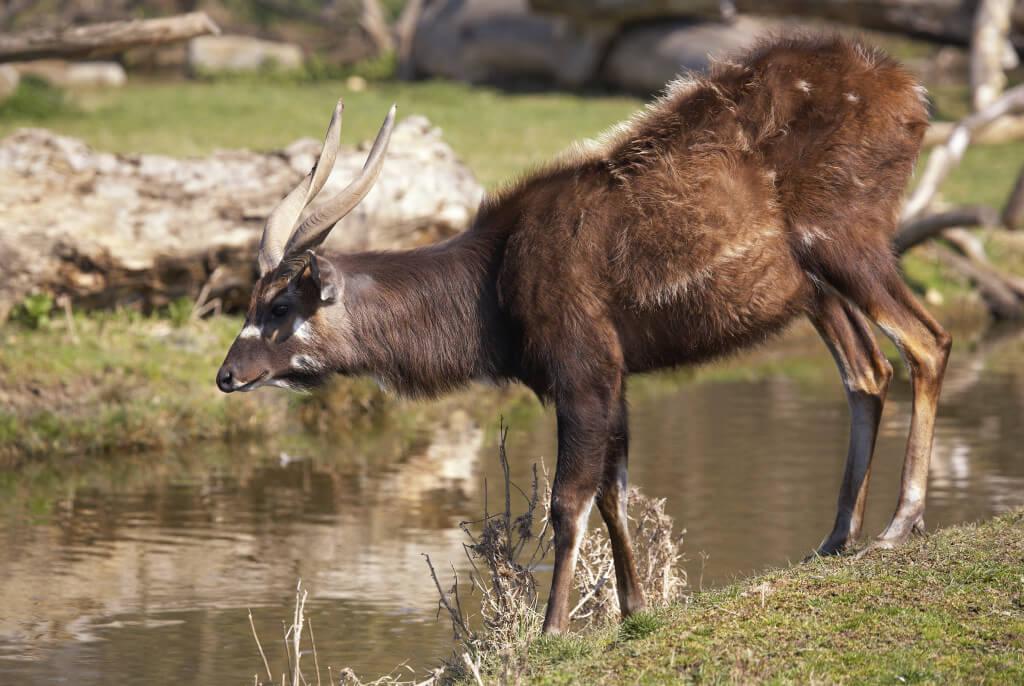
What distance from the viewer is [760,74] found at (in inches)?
278

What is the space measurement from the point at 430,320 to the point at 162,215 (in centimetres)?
566

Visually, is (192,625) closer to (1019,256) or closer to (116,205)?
(116,205)

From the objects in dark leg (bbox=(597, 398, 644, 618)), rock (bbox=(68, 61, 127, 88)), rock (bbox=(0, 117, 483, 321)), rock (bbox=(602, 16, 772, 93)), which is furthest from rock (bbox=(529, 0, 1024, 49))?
dark leg (bbox=(597, 398, 644, 618))

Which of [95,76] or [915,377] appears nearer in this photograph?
[915,377]

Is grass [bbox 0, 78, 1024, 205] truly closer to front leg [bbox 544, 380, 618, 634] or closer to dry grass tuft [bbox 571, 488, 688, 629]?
dry grass tuft [bbox 571, 488, 688, 629]

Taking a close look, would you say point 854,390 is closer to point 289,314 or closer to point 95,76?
point 289,314

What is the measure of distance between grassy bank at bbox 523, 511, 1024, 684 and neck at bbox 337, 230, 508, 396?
1.46 metres

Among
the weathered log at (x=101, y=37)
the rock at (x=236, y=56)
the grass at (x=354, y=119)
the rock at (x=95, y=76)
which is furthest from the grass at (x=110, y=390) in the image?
the rock at (x=236, y=56)

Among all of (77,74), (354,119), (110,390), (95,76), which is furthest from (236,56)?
(110,390)

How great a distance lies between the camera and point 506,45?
25219 mm

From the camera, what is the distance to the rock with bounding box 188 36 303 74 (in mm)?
29078

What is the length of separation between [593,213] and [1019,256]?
39.4 feet

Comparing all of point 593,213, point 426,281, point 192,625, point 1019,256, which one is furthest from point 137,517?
point 1019,256

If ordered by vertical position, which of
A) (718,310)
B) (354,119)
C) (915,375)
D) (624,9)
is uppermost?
(624,9)
